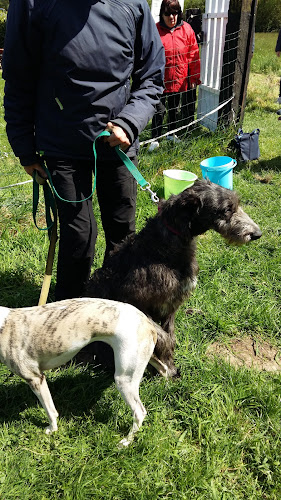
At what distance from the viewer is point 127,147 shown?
255cm

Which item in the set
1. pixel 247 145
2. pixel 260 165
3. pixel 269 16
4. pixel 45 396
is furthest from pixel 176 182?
pixel 269 16

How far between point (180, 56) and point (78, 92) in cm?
514

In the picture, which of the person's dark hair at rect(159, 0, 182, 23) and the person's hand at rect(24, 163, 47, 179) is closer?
the person's hand at rect(24, 163, 47, 179)

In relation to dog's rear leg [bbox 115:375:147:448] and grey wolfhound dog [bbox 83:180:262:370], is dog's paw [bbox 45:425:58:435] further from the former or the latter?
grey wolfhound dog [bbox 83:180:262:370]

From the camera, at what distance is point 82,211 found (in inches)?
105

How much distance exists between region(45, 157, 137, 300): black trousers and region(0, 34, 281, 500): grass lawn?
70 centimetres

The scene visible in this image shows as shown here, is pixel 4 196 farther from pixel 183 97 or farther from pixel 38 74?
pixel 183 97

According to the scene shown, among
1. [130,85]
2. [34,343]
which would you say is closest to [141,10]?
[130,85]

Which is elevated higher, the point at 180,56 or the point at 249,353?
the point at 180,56

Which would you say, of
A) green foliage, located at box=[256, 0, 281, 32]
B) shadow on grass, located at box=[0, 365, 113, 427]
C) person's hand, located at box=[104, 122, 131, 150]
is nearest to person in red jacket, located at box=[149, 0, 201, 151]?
person's hand, located at box=[104, 122, 131, 150]

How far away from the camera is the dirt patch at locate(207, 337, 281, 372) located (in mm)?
2889

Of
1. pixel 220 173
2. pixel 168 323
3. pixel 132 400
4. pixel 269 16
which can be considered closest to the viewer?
pixel 132 400

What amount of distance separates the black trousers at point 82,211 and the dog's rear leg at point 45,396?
34.5 inches

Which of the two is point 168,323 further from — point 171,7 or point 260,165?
point 171,7
